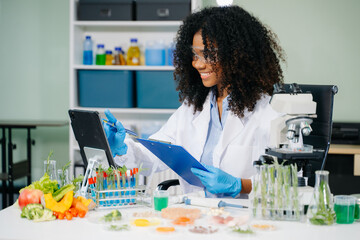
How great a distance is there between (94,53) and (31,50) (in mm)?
606

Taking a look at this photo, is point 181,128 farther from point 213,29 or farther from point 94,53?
point 94,53

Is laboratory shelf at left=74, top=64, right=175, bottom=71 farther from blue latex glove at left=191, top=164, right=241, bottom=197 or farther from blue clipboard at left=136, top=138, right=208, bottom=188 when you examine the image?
blue latex glove at left=191, top=164, right=241, bottom=197

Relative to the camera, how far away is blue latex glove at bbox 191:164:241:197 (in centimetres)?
178

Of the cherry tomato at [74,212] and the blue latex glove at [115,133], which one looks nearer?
the cherry tomato at [74,212]

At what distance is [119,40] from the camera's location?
152 inches

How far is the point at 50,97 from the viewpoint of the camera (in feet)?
13.5

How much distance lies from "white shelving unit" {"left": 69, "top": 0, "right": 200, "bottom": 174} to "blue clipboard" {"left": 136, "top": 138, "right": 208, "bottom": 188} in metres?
1.71

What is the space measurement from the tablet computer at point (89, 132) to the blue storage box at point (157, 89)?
1.91 metres

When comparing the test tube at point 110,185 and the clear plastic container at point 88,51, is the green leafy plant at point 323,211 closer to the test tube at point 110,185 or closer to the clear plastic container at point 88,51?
the test tube at point 110,185

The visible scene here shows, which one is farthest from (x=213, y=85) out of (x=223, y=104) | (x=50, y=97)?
(x=50, y=97)

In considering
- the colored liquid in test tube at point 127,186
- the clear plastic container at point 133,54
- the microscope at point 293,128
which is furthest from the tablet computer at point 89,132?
the clear plastic container at point 133,54

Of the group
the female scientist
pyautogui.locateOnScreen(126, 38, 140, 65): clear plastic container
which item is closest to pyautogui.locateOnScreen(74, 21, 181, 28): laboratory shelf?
pyautogui.locateOnScreen(126, 38, 140, 65): clear plastic container

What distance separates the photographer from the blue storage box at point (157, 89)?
366cm

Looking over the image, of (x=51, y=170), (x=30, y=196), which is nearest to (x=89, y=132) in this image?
(x=51, y=170)
